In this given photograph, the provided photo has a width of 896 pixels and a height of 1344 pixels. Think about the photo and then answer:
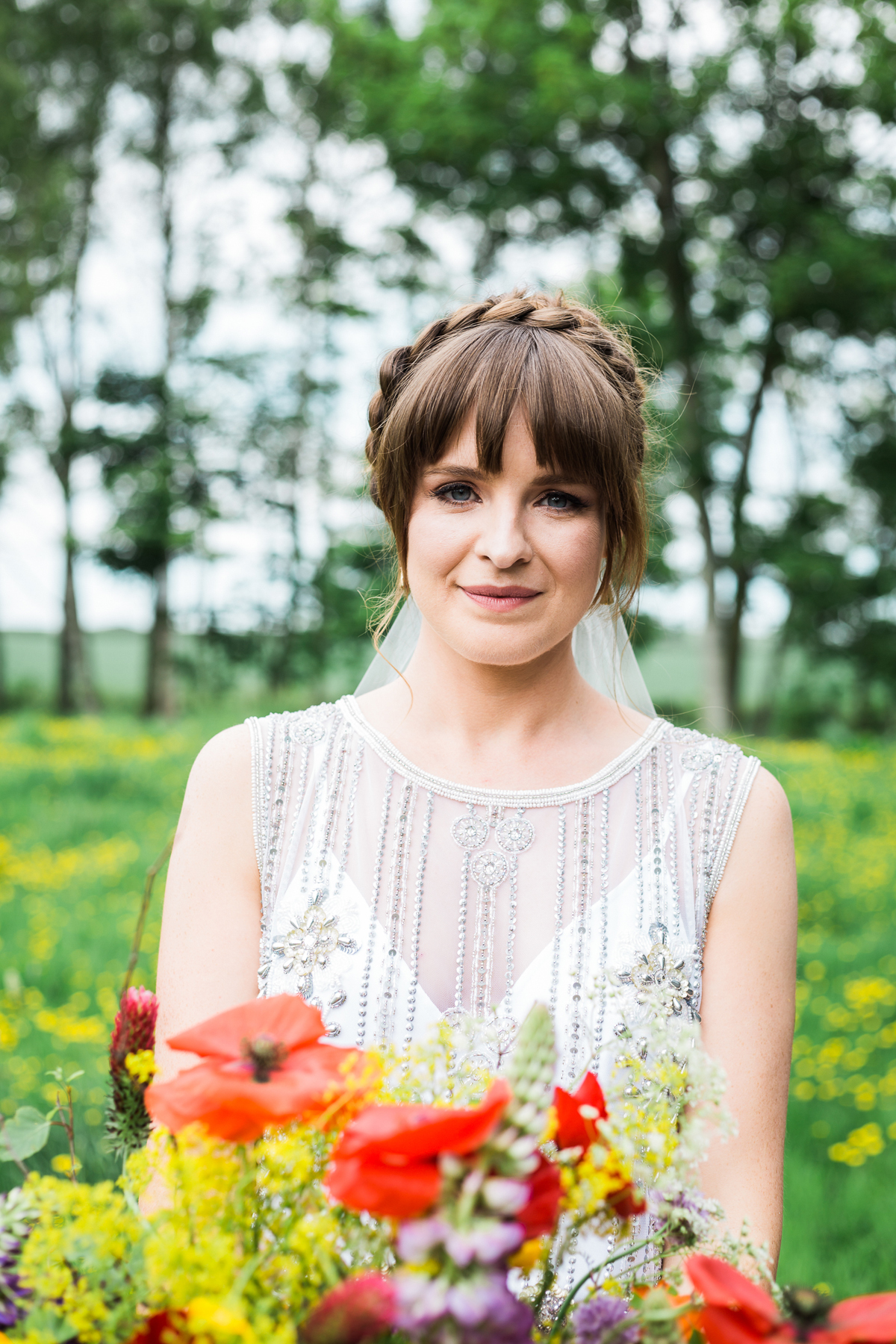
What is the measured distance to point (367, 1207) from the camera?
1.97 ft

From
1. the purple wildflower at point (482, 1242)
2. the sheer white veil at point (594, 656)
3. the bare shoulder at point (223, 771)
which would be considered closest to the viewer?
the purple wildflower at point (482, 1242)

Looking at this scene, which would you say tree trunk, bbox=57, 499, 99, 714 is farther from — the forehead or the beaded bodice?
the forehead

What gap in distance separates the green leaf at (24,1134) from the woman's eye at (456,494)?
3.75ft

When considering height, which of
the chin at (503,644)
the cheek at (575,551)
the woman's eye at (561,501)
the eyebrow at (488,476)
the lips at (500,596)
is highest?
the eyebrow at (488,476)

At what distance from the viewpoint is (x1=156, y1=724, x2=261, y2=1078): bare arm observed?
1.84 metres

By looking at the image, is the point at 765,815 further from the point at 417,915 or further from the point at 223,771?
the point at 223,771

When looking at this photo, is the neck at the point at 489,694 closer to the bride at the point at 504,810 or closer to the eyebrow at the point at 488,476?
the bride at the point at 504,810

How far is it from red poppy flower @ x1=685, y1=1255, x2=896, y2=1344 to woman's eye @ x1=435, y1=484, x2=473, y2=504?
1.36 metres

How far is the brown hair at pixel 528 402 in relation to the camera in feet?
5.87

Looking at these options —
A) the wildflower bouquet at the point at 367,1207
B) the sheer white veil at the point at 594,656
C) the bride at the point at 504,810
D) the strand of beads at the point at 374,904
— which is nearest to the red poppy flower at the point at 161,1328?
the wildflower bouquet at the point at 367,1207

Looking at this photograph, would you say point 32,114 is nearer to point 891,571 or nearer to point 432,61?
point 432,61

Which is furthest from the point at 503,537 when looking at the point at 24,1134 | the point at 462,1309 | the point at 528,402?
the point at 462,1309

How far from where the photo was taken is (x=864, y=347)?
17375mm

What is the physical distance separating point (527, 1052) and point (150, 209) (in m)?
19.3
